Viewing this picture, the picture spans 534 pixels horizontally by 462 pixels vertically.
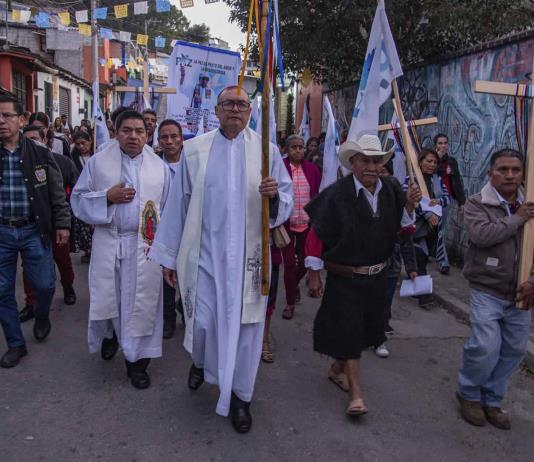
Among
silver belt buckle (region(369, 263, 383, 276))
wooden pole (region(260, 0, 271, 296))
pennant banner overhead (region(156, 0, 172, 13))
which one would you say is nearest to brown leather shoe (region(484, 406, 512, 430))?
silver belt buckle (region(369, 263, 383, 276))

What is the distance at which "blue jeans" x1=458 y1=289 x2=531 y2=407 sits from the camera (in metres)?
3.46

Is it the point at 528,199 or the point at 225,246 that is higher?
the point at 528,199

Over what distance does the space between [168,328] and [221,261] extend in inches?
73.0

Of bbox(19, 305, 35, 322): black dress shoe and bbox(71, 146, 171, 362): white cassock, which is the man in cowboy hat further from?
bbox(19, 305, 35, 322): black dress shoe

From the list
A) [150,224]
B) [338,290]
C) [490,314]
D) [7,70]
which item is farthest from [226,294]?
[7,70]

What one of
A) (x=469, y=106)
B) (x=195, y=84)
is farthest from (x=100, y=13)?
(x=469, y=106)

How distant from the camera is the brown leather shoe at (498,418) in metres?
3.54

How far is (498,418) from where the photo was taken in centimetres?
356

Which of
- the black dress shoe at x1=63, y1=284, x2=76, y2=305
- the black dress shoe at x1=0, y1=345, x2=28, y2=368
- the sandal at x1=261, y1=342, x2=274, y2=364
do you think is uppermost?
the black dress shoe at x1=63, y1=284, x2=76, y2=305

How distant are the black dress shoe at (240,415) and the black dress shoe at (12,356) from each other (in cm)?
180

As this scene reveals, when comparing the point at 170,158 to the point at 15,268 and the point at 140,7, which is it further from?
the point at 140,7

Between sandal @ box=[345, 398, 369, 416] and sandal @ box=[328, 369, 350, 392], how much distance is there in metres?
0.40

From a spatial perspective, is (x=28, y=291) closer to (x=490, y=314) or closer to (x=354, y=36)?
(x=490, y=314)

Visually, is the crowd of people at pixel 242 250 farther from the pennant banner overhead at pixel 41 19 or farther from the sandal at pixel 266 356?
the pennant banner overhead at pixel 41 19
